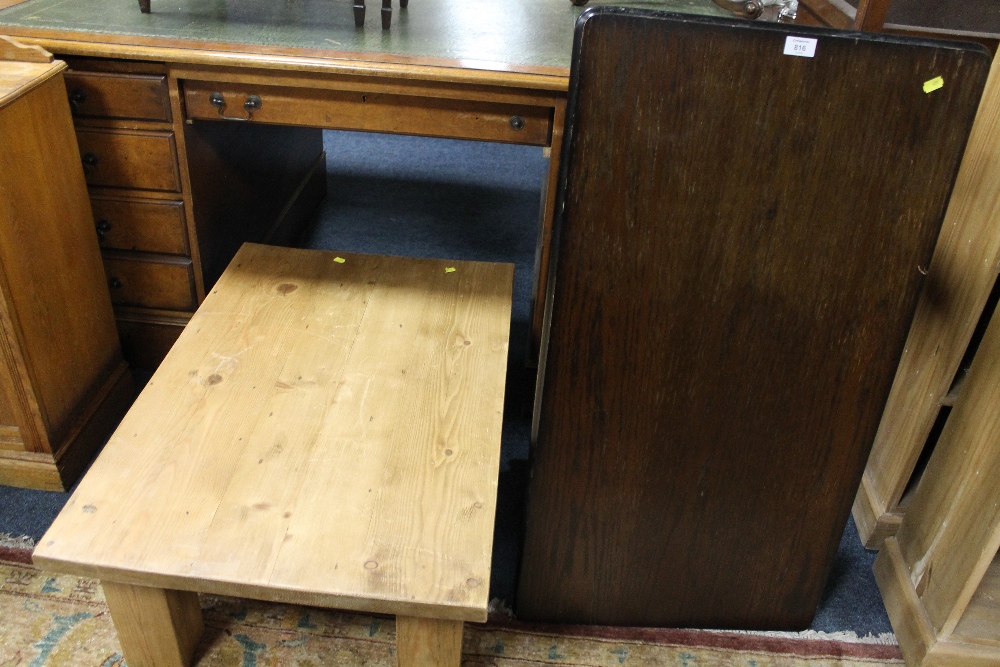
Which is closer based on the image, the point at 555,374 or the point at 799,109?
the point at 799,109

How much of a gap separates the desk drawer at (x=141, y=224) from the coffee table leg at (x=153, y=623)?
0.83m

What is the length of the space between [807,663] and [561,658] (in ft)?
1.43

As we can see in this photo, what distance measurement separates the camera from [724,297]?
44.1 inches

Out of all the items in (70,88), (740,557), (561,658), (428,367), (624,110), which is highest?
(624,110)

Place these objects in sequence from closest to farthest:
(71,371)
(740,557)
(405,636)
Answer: (405,636)
(740,557)
(71,371)

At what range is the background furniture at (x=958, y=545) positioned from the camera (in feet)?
4.27

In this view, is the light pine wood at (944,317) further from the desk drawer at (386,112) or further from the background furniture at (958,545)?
the desk drawer at (386,112)

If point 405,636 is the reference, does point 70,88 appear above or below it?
above

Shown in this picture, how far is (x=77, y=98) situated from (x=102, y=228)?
0.29m

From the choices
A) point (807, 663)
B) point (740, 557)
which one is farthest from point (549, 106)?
point (807, 663)

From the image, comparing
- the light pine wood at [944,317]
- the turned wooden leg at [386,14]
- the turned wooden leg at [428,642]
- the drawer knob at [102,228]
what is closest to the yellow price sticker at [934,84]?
the light pine wood at [944,317]

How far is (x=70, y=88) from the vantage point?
1.65 metres

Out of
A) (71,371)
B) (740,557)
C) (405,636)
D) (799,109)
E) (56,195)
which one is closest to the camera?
(799,109)

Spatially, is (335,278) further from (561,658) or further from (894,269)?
(894,269)
